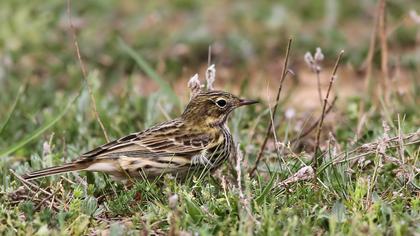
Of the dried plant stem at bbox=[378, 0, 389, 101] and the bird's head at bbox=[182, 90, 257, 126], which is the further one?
the dried plant stem at bbox=[378, 0, 389, 101]

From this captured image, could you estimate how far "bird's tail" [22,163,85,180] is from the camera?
6.55 meters

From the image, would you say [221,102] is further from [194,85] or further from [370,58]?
[370,58]

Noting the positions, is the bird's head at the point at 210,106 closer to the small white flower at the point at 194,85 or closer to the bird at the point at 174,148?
the bird at the point at 174,148

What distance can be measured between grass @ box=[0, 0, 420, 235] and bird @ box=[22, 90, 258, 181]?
121 millimetres

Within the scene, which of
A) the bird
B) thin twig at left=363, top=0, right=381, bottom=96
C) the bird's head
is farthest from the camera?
thin twig at left=363, top=0, right=381, bottom=96

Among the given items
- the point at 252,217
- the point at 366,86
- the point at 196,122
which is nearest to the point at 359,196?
the point at 252,217

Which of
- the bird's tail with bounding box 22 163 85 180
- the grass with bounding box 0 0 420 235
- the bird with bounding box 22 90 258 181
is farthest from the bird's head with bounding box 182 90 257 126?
the bird's tail with bounding box 22 163 85 180

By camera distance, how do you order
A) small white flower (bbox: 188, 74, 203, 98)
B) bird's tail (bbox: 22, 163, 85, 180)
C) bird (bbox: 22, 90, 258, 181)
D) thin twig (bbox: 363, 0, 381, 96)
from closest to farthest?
bird's tail (bbox: 22, 163, 85, 180), bird (bbox: 22, 90, 258, 181), small white flower (bbox: 188, 74, 203, 98), thin twig (bbox: 363, 0, 381, 96)

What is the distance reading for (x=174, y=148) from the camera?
697cm

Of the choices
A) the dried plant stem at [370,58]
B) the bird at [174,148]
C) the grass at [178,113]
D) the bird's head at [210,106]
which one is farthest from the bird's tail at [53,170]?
the dried plant stem at [370,58]

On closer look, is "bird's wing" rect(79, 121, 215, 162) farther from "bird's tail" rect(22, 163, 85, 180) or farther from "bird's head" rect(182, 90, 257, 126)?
"bird's head" rect(182, 90, 257, 126)

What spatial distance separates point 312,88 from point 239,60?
1.03m

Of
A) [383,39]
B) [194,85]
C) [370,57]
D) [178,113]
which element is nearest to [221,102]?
[194,85]

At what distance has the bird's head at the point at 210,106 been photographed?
7422 mm
